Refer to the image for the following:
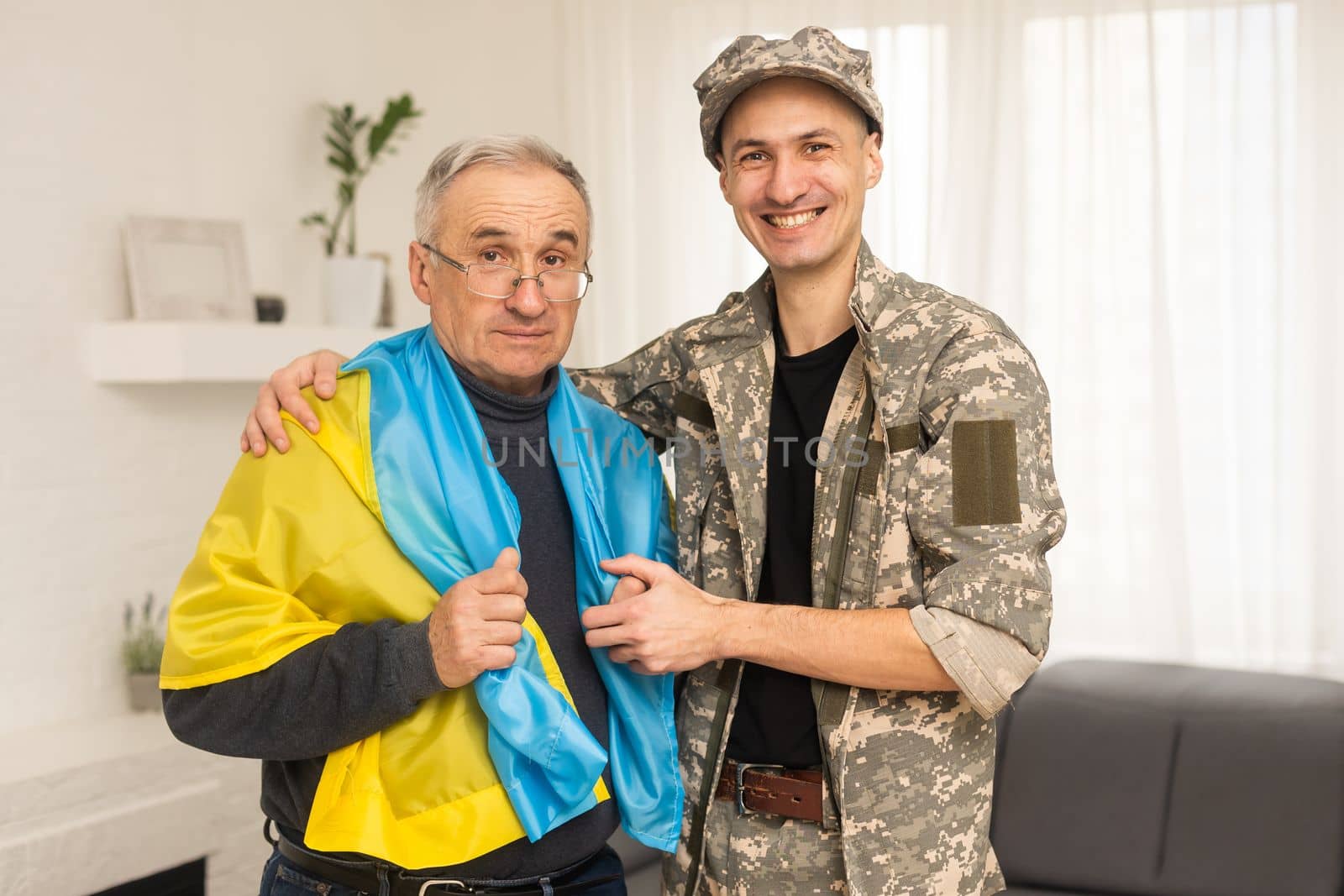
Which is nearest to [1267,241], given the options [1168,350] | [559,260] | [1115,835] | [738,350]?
[1168,350]

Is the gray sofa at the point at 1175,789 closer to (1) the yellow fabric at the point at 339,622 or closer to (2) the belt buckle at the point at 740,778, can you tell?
(2) the belt buckle at the point at 740,778

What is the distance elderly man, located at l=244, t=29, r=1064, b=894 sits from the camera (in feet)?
5.22

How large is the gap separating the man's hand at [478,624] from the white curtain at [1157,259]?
3.12 meters

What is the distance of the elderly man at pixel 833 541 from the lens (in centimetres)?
159

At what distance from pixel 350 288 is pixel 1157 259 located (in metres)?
2.67

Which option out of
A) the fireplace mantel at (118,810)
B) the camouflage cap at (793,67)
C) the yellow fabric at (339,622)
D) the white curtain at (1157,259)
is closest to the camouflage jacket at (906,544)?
the camouflage cap at (793,67)

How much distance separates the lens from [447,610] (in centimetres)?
148

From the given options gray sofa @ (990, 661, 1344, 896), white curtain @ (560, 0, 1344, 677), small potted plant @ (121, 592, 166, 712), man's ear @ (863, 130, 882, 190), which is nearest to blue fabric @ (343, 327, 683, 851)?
man's ear @ (863, 130, 882, 190)

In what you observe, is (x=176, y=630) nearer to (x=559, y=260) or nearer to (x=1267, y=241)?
(x=559, y=260)

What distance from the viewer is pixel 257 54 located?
3.89 meters

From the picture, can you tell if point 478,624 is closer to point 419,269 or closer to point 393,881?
point 393,881

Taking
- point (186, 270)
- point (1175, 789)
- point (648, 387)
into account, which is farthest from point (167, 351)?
point (1175, 789)

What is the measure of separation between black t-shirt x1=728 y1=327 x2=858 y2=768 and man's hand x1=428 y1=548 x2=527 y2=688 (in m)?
0.45

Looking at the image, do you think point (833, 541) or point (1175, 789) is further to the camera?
point (1175, 789)
